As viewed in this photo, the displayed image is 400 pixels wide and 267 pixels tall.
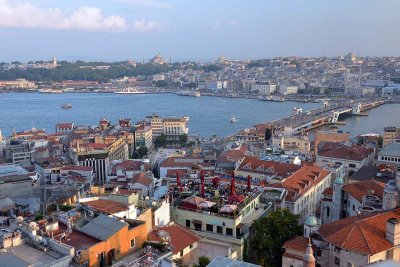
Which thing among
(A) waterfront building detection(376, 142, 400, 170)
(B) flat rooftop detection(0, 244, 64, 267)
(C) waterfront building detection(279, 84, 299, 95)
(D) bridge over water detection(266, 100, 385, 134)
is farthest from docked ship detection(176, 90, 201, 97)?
(B) flat rooftop detection(0, 244, 64, 267)

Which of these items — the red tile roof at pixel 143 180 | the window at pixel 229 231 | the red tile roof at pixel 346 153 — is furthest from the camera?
the red tile roof at pixel 346 153

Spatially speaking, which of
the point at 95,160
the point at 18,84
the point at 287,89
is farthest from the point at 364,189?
the point at 18,84

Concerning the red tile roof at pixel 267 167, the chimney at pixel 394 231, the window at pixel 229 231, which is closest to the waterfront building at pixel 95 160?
the red tile roof at pixel 267 167

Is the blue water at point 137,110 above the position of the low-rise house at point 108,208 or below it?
below

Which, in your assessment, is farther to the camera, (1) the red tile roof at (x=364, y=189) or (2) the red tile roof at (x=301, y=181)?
(2) the red tile roof at (x=301, y=181)

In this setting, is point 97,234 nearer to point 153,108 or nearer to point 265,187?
point 265,187

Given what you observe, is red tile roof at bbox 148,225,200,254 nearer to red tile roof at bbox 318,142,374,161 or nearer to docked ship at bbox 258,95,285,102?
red tile roof at bbox 318,142,374,161

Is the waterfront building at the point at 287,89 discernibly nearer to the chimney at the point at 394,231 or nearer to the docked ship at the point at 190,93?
the docked ship at the point at 190,93
